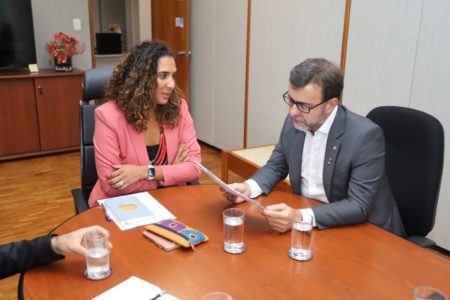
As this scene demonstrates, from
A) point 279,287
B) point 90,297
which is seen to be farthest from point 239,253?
point 90,297

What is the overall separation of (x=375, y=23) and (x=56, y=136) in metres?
3.45

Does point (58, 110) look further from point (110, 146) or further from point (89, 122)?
point (110, 146)

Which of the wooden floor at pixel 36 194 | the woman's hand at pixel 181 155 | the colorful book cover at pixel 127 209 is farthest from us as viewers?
the wooden floor at pixel 36 194

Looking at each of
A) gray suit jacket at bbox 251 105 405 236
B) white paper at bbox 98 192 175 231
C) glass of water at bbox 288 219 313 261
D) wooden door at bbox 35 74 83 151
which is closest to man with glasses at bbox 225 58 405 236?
gray suit jacket at bbox 251 105 405 236

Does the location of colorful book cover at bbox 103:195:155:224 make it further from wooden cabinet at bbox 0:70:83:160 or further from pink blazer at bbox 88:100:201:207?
wooden cabinet at bbox 0:70:83:160

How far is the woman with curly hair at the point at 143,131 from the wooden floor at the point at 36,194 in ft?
3.39

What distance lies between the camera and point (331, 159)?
1714 millimetres

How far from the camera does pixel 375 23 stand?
9.77ft

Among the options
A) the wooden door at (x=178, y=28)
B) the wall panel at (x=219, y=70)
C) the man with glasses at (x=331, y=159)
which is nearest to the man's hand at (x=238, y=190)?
the man with glasses at (x=331, y=159)

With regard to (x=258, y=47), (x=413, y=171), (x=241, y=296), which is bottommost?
(x=241, y=296)

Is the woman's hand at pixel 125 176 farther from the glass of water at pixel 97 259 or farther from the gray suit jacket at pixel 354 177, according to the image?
the glass of water at pixel 97 259

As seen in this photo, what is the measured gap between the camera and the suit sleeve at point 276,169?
188 centimetres

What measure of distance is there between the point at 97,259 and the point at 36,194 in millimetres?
2798

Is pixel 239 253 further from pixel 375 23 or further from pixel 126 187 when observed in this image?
pixel 375 23
